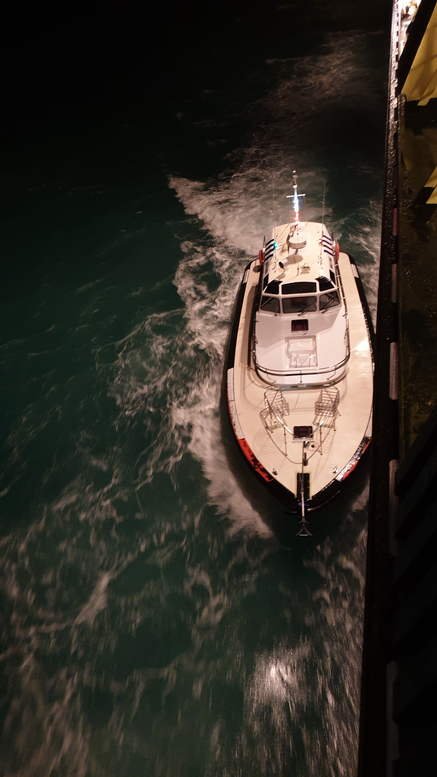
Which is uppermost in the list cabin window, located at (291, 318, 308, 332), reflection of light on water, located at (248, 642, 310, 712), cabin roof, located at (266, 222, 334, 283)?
cabin roof, located at (266, 222, 334, 283)

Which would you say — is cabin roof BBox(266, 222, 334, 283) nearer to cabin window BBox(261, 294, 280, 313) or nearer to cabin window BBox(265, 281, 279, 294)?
cabin window BBox(265, 281, 279, 294)

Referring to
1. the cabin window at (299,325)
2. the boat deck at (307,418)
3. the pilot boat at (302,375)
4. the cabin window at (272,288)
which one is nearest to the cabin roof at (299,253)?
the pilot boat at (302,375)

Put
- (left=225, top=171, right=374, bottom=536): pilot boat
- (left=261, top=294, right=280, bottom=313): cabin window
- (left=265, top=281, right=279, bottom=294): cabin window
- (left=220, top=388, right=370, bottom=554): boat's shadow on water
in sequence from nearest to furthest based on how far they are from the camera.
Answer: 1. (left=225, top=171, right=374, bottom=536): pilot boat
2. (left=220, top=388, right=370, bottom=554): boat's shadow on water
3. (left=265, top=281, right=279, bottom=294): cabin window
4. (left=261, top=294, right=280, bottom=313): cabin window

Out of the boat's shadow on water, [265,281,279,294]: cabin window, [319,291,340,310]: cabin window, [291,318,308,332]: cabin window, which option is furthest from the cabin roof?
the boat's shadow on water

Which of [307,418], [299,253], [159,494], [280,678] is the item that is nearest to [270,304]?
[299,253]

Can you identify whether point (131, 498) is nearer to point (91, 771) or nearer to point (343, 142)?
point (91, 771)

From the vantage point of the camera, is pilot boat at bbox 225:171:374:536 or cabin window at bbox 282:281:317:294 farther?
cabin window at bbox 282:281:317:294
